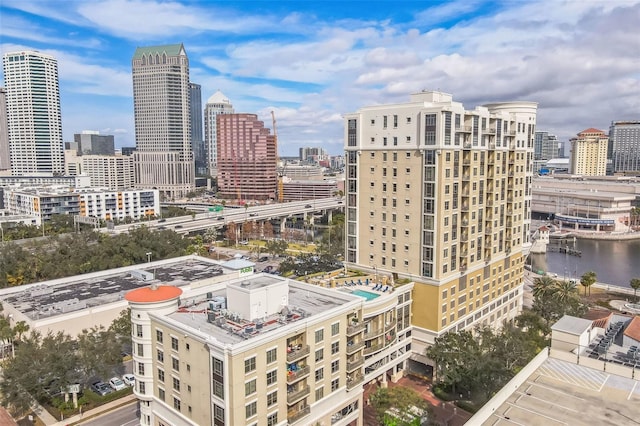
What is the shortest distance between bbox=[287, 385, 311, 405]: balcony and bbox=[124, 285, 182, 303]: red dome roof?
10.2 metres

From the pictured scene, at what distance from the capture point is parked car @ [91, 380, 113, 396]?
3912 cm

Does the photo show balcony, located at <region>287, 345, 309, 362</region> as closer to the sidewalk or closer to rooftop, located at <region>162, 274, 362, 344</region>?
rooftop, located at <region>162, 274, 362, 344</region>

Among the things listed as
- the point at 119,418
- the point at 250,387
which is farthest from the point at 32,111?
the point at 250,387

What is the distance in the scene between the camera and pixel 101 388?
130 ft

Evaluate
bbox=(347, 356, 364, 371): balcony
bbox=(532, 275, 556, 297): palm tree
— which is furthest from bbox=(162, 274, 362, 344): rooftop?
bbox=(532, 275, 556, 297): palm tree

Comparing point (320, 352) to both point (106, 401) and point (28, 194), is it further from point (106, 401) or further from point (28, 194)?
point (28, 194)

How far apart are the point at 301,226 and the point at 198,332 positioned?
12414 cm

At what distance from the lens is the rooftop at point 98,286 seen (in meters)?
47.6

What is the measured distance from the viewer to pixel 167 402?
29594 millimetres

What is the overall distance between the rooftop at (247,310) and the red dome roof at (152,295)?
1.24 metres

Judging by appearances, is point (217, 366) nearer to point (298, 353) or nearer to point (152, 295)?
point (298, 353)

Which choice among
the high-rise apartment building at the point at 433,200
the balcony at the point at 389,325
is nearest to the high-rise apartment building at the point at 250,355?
the balcony at the point at 389,325

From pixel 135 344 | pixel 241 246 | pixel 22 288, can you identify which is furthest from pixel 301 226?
pixel 135 344

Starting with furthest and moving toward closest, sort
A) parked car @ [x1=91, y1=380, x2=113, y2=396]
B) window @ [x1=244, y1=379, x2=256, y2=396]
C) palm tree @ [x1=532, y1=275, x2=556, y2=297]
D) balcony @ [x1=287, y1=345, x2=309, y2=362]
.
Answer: palm tree @ [x1=532, y1=275, x2=556, y2=297] < parked car @ [x1=91, y1=380, x2=113, y2=396] < balcony @ [x1=287, y1=345, x2=309, y2=362] < window @ [x1=244, y1=379, x2=256, y2=396]
